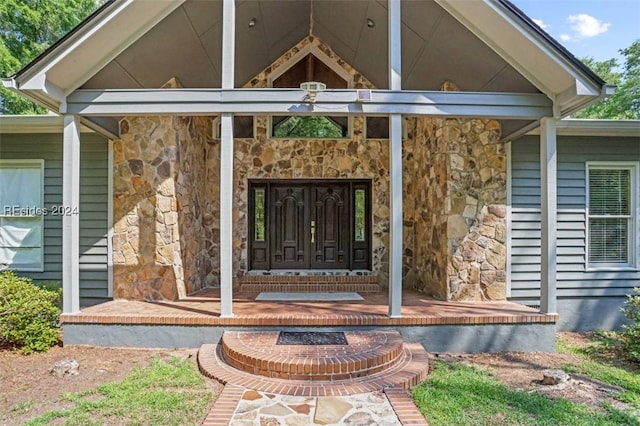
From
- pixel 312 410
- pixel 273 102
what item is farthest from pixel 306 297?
pixel 273 102

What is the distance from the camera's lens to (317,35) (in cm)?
722

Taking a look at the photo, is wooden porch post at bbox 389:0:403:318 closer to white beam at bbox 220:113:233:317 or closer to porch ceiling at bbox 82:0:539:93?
porch ceiling at bbox 82:0:539:93

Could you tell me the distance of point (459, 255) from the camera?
5.77 m

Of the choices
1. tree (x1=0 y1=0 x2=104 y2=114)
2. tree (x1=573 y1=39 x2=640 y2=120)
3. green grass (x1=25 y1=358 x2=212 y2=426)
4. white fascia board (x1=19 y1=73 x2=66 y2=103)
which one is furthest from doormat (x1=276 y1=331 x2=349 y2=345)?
tree (x1=573 y1=39 x2=640 y2=120)

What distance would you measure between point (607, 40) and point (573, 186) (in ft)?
49.4

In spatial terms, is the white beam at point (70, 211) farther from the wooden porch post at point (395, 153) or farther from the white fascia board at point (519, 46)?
the white fascia board at point (519, 46)

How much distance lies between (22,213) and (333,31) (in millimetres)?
6081

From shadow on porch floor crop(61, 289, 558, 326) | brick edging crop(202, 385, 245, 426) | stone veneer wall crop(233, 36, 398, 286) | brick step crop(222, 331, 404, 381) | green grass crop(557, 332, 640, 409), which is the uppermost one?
stone veneer wall crop(233, 36, 398, 286)

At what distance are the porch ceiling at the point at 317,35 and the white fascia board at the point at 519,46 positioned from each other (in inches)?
6.3

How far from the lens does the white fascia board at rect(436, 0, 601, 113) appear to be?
423 cm

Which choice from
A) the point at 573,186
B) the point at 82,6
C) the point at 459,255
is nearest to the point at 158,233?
the point at 459,255

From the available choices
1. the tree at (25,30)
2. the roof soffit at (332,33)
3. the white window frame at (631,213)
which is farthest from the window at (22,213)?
the white window frame at (631,213)

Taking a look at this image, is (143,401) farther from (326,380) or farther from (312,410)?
(326,380)

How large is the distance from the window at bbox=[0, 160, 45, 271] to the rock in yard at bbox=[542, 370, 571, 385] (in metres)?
7.26
